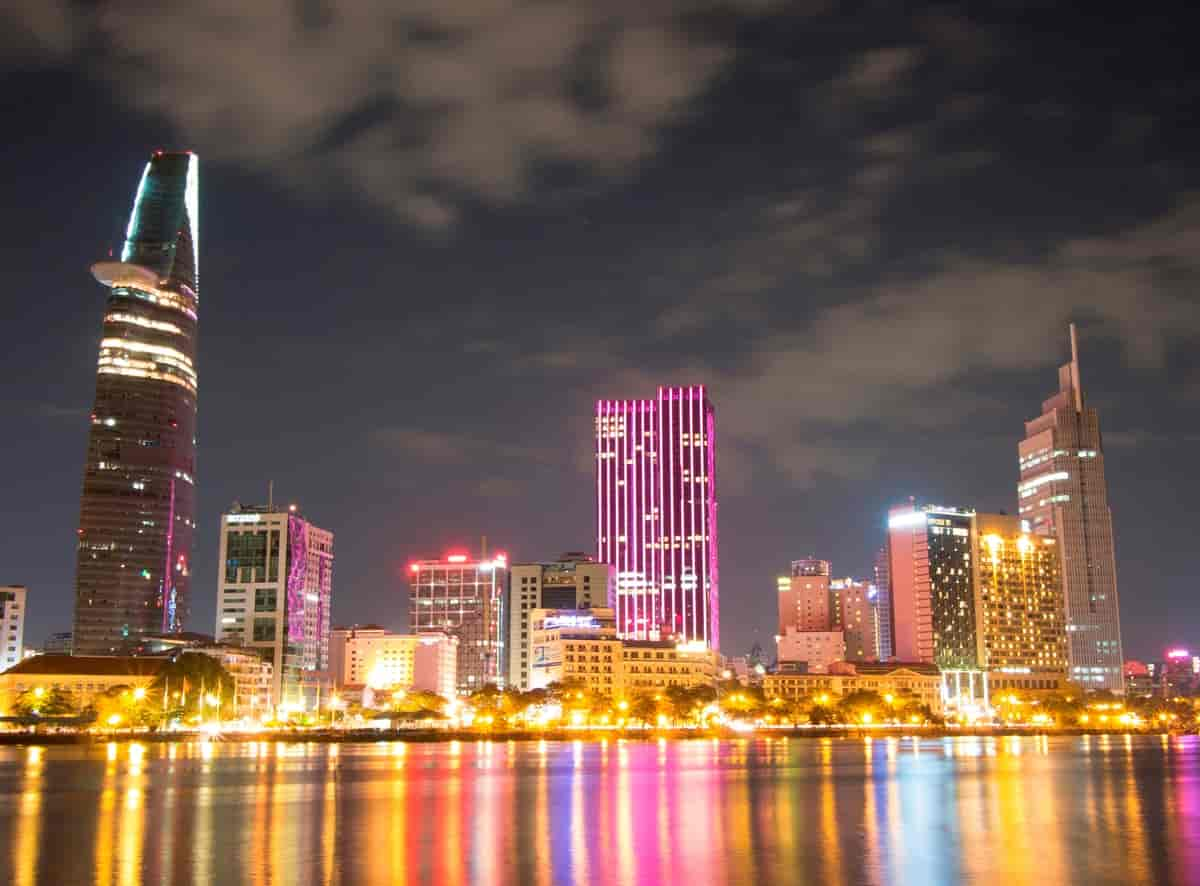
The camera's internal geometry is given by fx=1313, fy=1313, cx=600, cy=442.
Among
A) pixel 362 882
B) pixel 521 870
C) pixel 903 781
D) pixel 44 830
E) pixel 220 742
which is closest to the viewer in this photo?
pixel 362 882

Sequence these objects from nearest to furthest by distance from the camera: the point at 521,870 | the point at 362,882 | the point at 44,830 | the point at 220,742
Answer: the point at 362,882, the point at 521,870, the point at 44,830, the point at 220,742

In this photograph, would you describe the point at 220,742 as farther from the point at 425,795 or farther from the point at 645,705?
the point at 425,795

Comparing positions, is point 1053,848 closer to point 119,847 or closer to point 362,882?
point 362,882

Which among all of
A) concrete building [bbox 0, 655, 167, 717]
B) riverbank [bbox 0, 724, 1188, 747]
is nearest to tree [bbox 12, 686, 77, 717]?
concrete building [bbox 0, 655, 167, 717]

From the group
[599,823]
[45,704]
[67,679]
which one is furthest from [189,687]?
[599,823]

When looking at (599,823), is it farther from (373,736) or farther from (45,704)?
(45,704)

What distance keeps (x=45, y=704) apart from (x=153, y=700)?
545 inches

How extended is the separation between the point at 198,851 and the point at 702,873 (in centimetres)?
1804

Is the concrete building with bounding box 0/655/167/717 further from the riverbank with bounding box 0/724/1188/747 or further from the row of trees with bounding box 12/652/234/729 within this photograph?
the riverbank with bounding box 0/724/1188/747

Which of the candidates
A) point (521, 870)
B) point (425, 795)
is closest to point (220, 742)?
point (425, 795)

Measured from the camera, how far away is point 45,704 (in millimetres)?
173250

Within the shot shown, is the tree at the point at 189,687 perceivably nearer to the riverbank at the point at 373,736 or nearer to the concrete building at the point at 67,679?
the concrete building at the point at 67,679

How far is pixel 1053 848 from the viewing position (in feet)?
156

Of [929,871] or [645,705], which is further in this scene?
[645,705]
